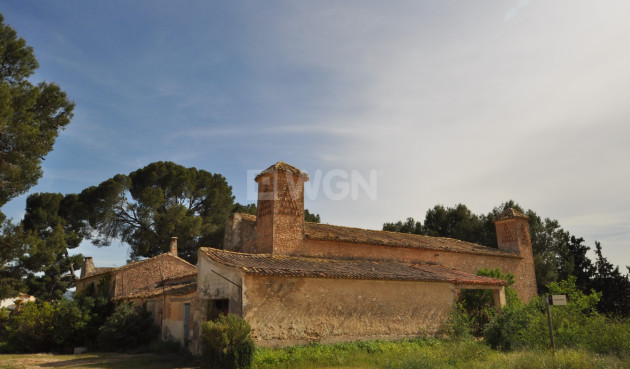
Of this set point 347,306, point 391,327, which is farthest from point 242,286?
point 391,327

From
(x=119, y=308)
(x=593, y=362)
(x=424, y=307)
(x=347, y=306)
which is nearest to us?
(x=593, y=362)

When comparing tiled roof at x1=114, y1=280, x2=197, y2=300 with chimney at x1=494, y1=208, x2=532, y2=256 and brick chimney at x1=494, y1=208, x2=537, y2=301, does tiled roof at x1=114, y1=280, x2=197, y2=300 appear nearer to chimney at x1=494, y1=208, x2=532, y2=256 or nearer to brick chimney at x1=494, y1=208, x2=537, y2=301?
brick chimney at x1=494, y1=208, x2=537, y2=301

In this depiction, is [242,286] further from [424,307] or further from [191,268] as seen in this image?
[191,268]

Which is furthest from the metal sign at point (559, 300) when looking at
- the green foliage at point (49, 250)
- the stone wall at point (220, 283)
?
the green foliage at point (49, 250)

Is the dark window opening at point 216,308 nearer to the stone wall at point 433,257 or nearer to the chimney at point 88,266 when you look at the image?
the stone wall at point 433,257

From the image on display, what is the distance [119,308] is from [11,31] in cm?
1203

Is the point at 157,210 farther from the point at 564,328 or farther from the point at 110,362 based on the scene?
the point at 564,328

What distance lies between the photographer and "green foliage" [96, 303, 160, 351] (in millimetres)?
17000

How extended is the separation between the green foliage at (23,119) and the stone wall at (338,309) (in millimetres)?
10707

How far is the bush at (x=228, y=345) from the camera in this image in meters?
9.92

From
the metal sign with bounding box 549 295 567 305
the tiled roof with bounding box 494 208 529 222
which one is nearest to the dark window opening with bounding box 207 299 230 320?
the metal sign with bounding box 549 295 567 305

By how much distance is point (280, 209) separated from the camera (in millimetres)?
16297

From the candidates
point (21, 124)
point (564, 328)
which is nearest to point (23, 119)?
point (21, 124)

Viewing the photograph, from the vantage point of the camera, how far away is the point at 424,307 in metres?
14.6
